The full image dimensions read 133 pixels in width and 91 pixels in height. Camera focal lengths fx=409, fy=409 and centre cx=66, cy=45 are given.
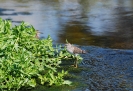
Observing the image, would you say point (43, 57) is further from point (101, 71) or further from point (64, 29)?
point (64, 29)

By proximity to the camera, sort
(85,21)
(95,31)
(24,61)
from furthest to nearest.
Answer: (85,21), (95,31), (24,61)

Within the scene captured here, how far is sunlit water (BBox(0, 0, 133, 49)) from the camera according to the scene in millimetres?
11620

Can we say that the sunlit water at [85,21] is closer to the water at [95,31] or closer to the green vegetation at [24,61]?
the water at [95,31]

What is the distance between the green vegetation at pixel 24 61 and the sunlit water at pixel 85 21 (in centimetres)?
344

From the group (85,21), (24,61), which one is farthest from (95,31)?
(24,61)

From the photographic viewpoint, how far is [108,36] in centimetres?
1214

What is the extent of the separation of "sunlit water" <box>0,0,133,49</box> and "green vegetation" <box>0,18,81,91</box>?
344cm

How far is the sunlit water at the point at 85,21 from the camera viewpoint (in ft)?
38.1

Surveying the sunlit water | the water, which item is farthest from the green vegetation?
the sunlit water

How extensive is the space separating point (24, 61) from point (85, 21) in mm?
9422

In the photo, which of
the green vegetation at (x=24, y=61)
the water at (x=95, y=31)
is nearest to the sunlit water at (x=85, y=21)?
the water at (x=95, y=31)

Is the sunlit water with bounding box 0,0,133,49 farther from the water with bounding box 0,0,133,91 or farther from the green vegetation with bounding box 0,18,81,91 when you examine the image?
the green vegetation with bounding box 0,18,81,91

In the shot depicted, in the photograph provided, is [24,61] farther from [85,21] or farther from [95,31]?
[85,21]

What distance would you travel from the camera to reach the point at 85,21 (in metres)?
15.4
